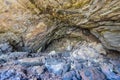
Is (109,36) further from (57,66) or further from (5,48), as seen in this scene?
(5,48)

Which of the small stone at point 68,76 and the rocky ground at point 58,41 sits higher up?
the rocky ground at point 58,41

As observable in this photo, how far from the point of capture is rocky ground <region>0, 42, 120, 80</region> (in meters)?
4.73

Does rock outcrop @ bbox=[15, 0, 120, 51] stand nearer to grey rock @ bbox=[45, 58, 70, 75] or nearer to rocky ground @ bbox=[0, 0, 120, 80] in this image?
rocky ground @ bbox=[0, 0, 120, 80]

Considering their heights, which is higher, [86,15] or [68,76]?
[86,15]

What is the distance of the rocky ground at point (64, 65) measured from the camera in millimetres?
4727

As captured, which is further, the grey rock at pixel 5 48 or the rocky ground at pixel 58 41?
the grey rock at pixel 5 48

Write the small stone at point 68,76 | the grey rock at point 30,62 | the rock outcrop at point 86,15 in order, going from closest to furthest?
the small stone at point 68,76 → the rock outcrop at point 86,15 → the grey rock at point 30,62

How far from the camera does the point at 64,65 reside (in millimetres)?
5137

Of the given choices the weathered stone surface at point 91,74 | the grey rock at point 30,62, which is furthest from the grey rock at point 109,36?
the grey rock at point 30,62

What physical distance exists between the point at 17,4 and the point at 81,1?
195cm

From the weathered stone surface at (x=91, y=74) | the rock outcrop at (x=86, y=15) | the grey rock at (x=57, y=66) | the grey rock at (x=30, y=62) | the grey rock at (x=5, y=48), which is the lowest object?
the weathered stone surface at (x=91, y=74)

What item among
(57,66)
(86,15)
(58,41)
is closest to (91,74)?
(57,66)

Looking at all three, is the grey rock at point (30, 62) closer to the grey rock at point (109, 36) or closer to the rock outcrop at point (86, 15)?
the rock outcrop at point (86, 15)

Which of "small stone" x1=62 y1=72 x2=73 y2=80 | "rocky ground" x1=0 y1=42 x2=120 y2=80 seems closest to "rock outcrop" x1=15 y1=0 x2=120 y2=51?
"rocky ground" x1=0 y1=42 x2=120 y2=80
